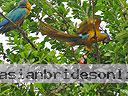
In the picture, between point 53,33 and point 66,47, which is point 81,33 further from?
point 66,47

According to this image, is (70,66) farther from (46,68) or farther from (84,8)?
(84,8)

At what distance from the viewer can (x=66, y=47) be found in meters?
4.21

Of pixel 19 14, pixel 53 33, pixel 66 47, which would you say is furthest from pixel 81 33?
pixel 19 14

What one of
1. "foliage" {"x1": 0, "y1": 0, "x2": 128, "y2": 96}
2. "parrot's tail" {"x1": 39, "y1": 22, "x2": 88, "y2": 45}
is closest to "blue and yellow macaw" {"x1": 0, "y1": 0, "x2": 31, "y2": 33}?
"foliage" {"x1": 0, "y1": 0, "x2": 128, "y2": 96}

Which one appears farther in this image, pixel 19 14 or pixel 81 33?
pixel 19 14

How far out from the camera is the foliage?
3.47 metres

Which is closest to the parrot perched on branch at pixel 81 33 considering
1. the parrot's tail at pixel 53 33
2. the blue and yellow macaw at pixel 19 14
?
the parrot's tail at pixel 53 33

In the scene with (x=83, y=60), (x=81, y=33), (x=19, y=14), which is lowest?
(x=83, y=60)

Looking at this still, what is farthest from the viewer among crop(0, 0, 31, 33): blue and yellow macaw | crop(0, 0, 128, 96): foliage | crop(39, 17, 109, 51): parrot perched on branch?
crop(0, 0, 31, 33): blue and yellow macaw

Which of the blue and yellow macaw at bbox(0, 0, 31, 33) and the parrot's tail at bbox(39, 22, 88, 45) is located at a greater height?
the blue and yellow macaw at bbox(0, 0, 31, 33)

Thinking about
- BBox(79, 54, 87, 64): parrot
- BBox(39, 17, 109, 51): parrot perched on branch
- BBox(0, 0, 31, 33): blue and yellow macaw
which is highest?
BBox(0, 0, 31, 33): blue and yellow macaw

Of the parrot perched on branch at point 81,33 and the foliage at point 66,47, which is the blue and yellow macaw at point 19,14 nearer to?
the foliage at point 66,47

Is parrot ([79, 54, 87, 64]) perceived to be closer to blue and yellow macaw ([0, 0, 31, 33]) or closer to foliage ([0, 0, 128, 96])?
foliage ([0, 0, 128, 96])

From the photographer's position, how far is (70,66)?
3891 millimetres
